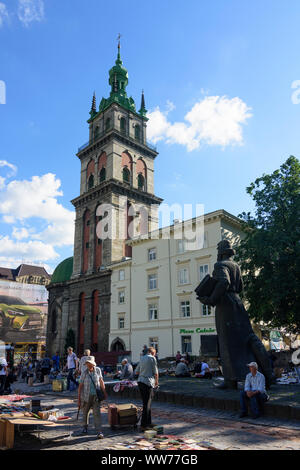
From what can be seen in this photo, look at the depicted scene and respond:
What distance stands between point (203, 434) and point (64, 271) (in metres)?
45.8

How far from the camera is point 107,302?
38594mm

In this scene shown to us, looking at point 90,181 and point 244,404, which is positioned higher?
point 90,181

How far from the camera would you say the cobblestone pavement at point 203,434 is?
5.98 meters

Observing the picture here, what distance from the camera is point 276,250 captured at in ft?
68.7

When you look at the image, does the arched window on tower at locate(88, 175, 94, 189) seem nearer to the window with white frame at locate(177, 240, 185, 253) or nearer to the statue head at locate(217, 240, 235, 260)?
the window with white frame at locate(177, 240, 185, 253)

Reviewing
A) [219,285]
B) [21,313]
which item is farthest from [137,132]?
[219,285]

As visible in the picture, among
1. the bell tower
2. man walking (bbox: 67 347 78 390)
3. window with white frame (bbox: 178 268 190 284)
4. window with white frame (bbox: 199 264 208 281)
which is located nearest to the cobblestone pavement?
man walking (bbox: 67 347 78 390)

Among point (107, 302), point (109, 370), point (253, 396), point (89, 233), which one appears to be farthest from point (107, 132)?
point (253, 396)

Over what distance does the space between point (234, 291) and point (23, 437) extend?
6991 mm

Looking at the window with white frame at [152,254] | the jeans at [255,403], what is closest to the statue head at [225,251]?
the jeans at [255,403]

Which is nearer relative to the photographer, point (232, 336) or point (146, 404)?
point (146, 404)

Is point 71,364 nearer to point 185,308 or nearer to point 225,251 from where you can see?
point 225,251

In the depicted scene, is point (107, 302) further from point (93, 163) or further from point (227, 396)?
point (227, 396)

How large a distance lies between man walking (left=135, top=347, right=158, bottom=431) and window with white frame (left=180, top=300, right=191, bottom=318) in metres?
23.7
